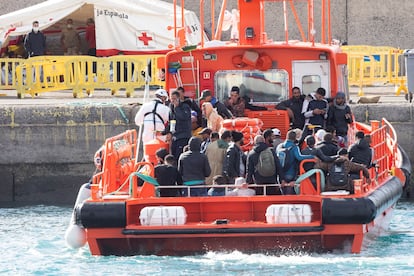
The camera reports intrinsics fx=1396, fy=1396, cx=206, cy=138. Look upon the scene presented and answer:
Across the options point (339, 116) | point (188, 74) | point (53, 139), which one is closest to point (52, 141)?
point (53, 139)

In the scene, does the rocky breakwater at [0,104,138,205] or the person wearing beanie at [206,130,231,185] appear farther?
the rocky breakwater at [0,104,138,205]

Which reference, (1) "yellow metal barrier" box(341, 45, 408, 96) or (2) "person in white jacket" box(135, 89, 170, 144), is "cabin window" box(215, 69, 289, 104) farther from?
(1) "yellow metal barrier" box(341, 45, 408, 96)

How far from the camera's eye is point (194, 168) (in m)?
16.0

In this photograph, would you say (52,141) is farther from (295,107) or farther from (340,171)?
(340,171)

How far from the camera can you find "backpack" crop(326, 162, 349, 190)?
623 inches

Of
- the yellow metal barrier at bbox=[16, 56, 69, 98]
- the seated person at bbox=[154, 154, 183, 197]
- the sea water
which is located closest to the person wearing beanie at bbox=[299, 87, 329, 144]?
the sea water

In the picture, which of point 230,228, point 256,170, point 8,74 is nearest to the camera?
point 230,228

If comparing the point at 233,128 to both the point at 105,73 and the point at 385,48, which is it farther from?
the point at 385,48

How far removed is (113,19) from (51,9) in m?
1.36

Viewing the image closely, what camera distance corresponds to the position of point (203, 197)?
1572 centimetres

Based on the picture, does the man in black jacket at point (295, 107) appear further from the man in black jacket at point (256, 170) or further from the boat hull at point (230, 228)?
the boat hull at point (230, 228)

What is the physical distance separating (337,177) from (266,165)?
2.68 ft

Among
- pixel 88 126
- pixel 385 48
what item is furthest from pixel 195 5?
pixel 88 126

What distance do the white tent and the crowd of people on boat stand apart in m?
10.9
